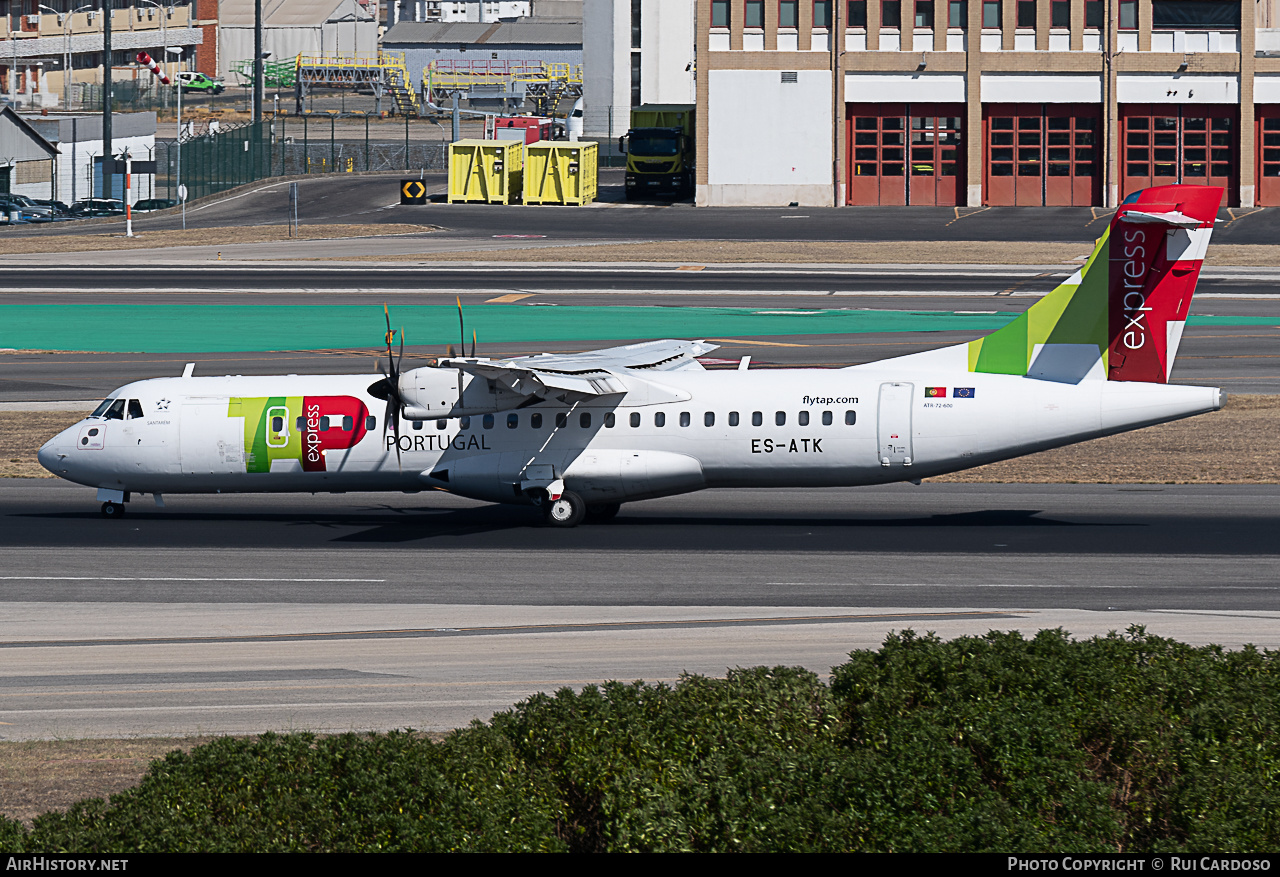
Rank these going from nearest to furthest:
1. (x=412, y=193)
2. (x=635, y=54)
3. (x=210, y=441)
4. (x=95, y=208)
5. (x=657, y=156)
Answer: (x=210, y=441)
(x=657, y=156)
(x=412, y=193)
(x=95, y=208)
(x=635, y=54)

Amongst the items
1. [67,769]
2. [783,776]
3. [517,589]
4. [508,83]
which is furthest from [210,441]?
[508,83]

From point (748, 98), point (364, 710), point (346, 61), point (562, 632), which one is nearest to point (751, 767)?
point (364, 710)

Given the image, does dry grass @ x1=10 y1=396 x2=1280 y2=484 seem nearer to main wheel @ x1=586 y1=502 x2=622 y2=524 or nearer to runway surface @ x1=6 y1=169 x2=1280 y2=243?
main wheel @ x1=586 y1=502 x2=622 y2=524

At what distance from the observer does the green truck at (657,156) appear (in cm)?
9412

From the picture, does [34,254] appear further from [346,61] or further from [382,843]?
[346,61]

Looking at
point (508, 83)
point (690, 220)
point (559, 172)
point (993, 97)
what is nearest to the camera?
point (690, 220)

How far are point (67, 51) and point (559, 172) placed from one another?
65969 millimetres

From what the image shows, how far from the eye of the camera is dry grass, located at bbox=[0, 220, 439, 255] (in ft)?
265

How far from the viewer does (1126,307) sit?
27.4 m

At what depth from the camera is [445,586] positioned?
975 inches

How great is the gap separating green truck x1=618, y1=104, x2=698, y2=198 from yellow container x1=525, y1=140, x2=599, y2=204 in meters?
2.55

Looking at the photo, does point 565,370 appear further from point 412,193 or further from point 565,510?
point 412,193

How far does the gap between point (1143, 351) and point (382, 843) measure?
795 inches

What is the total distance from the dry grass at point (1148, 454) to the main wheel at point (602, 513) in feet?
27.2
